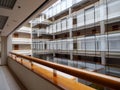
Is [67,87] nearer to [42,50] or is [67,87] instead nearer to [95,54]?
[95,54]

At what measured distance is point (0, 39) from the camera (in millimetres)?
6367

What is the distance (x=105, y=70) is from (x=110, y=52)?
1122 millimetres

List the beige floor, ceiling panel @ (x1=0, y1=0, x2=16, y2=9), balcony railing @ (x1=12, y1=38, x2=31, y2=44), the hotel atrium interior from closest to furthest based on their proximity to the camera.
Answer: the hotel atrium interior
ceiling panel @ (x1=0, y1=0, x2=16, y2=9)
the beige floor
balcony railing @ (x1=12, y1=38, x2=31, y2=44)

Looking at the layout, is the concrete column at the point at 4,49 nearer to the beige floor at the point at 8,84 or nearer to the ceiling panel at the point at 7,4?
the beige floor at the point at 8,84

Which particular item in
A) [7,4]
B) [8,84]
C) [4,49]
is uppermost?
[7,4]

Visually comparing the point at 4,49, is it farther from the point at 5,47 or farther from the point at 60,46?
the point at 60,46

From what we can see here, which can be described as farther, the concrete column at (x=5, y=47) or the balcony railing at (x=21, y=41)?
the balcony railing at (x=21, y=41)

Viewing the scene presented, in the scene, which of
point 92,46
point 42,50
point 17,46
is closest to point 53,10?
point 42,50

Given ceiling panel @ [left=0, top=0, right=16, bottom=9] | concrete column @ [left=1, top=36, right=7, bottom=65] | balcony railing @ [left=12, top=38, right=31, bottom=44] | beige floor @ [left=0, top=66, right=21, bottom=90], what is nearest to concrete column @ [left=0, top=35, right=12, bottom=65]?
concrete column @ [left=1, top=36, right=7, bottom=65]

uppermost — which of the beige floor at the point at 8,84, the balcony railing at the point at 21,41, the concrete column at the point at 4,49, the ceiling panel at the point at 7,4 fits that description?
the ceiling panel at the point at 7,4

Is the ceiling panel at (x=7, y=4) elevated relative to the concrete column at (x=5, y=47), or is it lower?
elevated

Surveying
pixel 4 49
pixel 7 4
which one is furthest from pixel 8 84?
pixel 4 49

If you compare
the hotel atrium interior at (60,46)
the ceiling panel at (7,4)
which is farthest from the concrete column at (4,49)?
the ceiling panel at (7,4)

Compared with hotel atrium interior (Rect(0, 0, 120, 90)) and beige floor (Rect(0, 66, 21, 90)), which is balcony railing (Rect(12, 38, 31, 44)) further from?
beige floor (Rect(0, 66, 21, 90))
